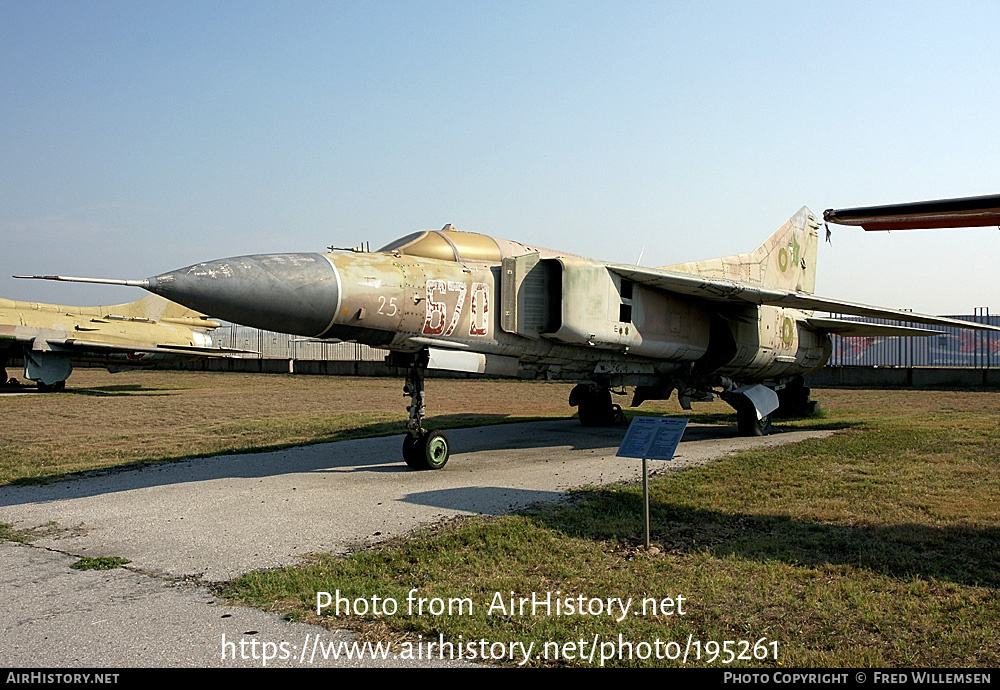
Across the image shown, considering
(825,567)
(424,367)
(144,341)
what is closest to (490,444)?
(424,367)

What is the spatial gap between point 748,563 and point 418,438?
526cm

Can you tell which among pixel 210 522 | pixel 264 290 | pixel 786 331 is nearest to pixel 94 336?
pixel 264 290

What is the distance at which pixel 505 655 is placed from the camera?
3814mm

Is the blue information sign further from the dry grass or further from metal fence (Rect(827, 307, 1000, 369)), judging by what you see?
metal fence (Rect(827, 307, 1000, 369))

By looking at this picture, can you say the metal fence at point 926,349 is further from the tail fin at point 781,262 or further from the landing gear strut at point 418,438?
the landing gear strut at point 418,438

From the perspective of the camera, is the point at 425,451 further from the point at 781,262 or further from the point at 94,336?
the point at 94,336

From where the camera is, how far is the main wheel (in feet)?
31.7

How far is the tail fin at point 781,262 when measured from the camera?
14.0 meters

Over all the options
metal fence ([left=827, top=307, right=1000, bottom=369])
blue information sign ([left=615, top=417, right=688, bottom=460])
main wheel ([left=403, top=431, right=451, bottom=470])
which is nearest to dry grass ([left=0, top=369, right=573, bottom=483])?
main wheel ([left=403, top=431, right=451, bottom=470])

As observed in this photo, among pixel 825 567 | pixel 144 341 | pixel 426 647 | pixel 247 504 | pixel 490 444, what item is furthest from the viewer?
pixel 144 341

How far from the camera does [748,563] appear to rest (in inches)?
208

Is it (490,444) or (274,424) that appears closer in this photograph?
(490,444)
